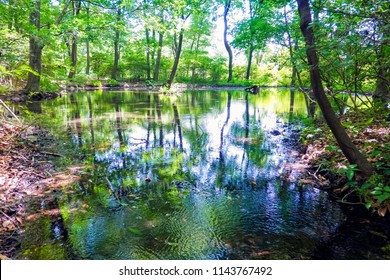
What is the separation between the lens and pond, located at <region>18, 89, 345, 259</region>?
7.85 feet

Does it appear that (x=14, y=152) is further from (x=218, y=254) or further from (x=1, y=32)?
(x=1, y=32)

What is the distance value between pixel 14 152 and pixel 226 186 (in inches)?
134

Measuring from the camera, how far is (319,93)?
3.24m

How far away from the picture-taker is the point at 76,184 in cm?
368

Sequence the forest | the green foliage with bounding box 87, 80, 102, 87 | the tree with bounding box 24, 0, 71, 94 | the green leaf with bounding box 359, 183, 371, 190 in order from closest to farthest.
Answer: the forest
the green leaf with bounding box 359, 183, 371, 190
the tree with bounding box 24, 0, 71, 94
the green foliage with bounding box 87, 80, 102, 87

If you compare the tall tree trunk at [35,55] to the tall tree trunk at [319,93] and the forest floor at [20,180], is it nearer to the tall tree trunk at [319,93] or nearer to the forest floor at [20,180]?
the forest floor at [20,180]

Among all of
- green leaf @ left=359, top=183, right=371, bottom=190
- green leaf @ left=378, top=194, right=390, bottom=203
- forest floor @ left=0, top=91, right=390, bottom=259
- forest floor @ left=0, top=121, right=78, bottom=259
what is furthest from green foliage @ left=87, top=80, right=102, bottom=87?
green leaf @ left=378, top=194, right=390, bottom=203

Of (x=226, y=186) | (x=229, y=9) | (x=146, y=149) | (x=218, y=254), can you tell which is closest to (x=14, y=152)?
(x=146, y=149)

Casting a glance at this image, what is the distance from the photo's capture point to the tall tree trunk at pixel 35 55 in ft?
35.1

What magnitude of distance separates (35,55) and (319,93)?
12847 mm

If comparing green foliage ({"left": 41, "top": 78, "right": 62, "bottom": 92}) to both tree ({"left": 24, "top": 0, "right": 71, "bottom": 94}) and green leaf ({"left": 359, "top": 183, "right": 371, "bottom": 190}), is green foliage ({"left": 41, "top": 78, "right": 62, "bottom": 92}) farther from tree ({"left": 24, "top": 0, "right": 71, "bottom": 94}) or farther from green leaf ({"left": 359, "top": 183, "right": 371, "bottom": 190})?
green leaf ({"left": 359, "top": 183, "right": 371, "bottom": 190})

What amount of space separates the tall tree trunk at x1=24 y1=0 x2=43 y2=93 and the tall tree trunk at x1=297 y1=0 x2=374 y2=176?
9560 mm

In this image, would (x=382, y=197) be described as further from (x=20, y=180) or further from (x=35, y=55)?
(x=35, y=55)

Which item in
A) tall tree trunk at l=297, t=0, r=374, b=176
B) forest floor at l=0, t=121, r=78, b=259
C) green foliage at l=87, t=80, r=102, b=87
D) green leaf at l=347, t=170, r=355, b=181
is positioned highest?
green foliage at l=87, t=80, r=102, b=87
